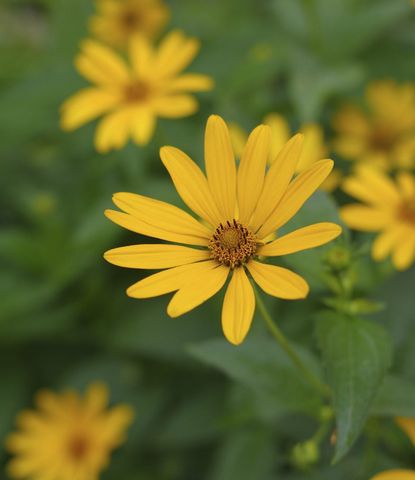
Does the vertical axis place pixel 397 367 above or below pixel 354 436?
above

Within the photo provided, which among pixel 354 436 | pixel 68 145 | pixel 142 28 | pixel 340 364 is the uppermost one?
pixel 142 28

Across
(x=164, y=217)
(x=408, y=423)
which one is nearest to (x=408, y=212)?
(x=408, y=423)

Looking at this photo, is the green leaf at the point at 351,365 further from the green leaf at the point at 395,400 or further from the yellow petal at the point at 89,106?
the yellow petal at the point at 89,106

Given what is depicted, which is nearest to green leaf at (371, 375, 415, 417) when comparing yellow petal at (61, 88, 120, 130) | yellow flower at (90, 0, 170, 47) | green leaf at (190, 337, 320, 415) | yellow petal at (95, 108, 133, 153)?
green leaf at (190, 337, 320, 415)

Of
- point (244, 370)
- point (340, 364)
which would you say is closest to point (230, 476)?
point (244, 370)

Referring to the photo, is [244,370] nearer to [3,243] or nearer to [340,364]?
[340,364]

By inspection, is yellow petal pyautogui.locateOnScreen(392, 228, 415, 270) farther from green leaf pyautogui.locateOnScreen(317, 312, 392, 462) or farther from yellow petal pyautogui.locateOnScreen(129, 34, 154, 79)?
yellow petal pyautogui.locateOnScreen(129, 34, 154, 79)

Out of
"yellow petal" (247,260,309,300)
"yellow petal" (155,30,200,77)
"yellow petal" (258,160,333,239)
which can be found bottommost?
"yellow petal" (247,260,309,300)
